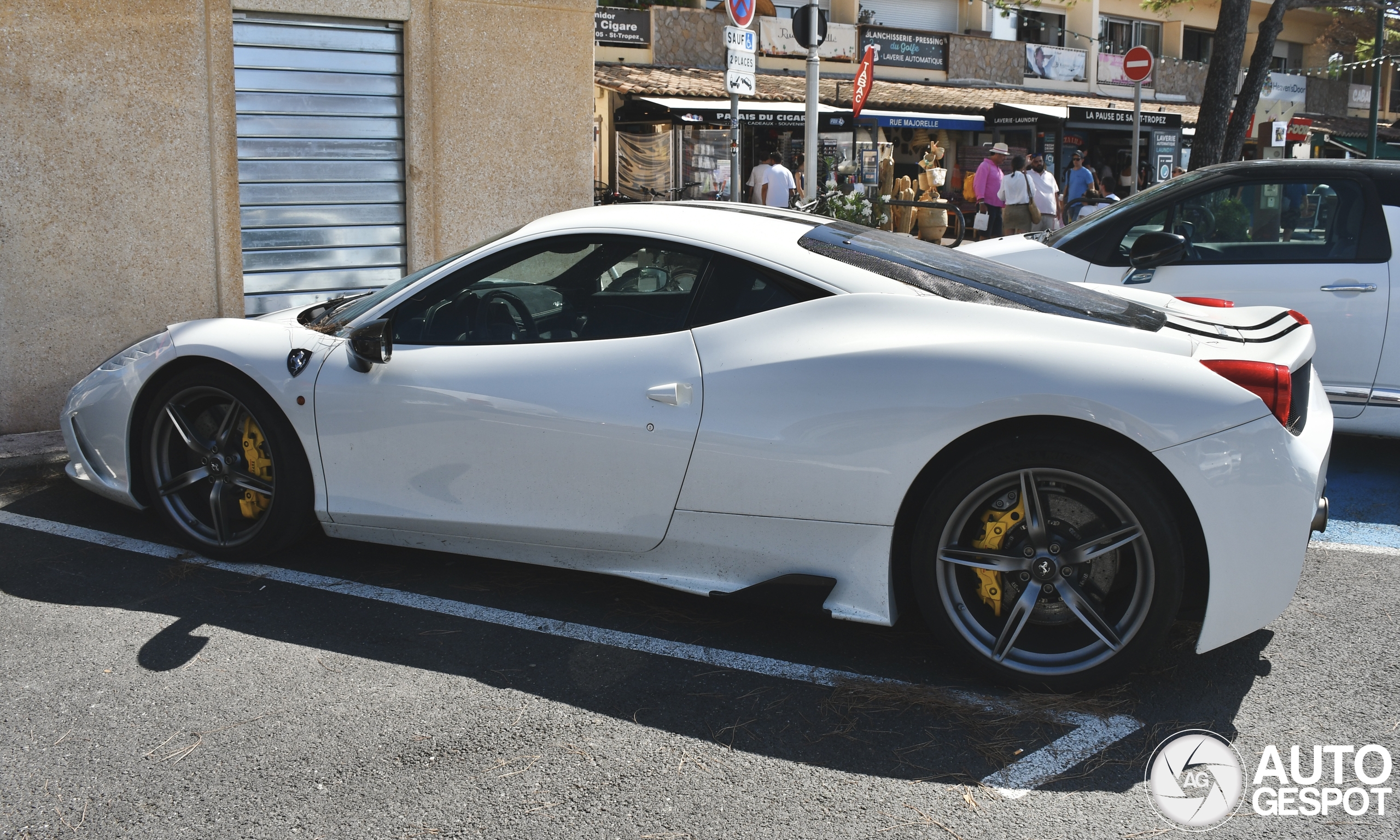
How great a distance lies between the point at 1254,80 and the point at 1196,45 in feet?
82.0

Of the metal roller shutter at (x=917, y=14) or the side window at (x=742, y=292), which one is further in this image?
the metal roller shutter at (x=917, y=14)

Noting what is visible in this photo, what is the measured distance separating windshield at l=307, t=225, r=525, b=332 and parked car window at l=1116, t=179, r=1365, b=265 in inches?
143

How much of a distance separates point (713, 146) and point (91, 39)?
46.2ft

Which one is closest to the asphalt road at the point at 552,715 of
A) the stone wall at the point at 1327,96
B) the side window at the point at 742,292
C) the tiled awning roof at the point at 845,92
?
the side window at the point at 742,292

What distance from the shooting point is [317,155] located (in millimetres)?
7980

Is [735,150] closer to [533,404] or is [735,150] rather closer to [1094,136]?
[533,404]

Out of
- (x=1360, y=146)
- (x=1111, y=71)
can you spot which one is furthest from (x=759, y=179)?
(x=1360, y=146)

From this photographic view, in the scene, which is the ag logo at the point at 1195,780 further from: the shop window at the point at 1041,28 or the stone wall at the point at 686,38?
the shop window at the point at 1041,28

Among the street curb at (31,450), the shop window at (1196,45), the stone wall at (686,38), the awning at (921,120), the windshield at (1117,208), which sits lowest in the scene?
the street curb at (31,450)

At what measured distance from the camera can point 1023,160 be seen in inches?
635

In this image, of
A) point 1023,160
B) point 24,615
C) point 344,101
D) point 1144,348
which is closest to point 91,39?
point 344,101

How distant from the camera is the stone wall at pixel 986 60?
92.2 feet

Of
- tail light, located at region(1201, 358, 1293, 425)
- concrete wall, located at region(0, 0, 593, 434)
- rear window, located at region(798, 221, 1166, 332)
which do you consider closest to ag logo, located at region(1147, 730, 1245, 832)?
tail light, located at region(1201, 358, 1293, 425)

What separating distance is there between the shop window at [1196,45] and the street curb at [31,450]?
35.9 metres
